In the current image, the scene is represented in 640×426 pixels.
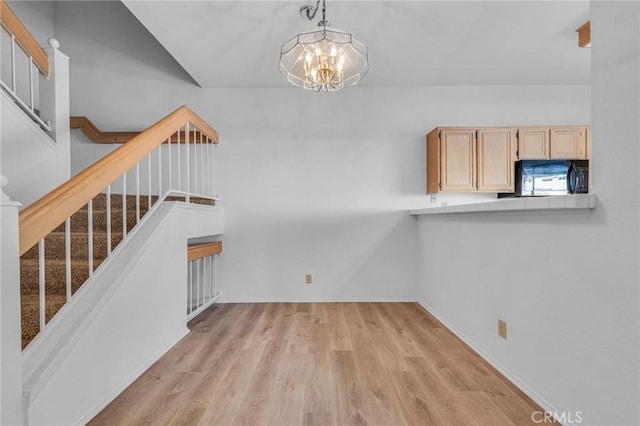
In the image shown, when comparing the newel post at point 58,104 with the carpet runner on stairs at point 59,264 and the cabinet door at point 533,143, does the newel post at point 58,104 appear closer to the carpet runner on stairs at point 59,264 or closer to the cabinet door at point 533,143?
the carpet runner on stairs at point 59,264

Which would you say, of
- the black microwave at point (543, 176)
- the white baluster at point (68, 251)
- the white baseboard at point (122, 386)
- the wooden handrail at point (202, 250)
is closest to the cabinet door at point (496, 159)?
the black microwave at point (543, 176)

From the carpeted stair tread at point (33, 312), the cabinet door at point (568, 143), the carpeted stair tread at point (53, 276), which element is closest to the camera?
the carpeted stair tread at point (33, 312)

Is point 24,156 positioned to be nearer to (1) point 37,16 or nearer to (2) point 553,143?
(1) point 37,16

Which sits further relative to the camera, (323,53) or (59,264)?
(323,53)

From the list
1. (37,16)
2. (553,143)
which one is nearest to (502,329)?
(553,143)

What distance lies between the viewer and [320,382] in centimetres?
200

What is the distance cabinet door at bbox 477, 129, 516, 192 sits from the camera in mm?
3703

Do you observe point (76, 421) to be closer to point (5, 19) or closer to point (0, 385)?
point (0, 385)

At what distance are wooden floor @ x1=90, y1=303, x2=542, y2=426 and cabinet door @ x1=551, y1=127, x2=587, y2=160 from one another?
7.79 ft

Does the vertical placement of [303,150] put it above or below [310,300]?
above

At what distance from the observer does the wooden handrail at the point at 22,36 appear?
2325 mm

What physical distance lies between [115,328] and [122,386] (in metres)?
0.34

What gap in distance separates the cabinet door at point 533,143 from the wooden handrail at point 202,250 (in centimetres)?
351

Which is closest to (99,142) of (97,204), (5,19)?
(97,204)
